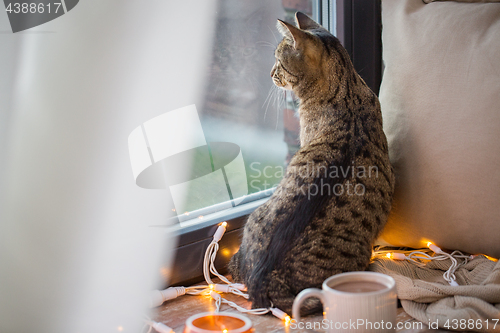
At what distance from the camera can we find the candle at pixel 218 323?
0.86 m

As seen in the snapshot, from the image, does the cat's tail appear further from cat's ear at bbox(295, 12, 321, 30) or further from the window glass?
cat's ear at bbox(295, 12, 321, 30)

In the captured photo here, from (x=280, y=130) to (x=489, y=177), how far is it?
2.34 ft

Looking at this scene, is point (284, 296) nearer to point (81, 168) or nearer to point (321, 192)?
point (321, 192)

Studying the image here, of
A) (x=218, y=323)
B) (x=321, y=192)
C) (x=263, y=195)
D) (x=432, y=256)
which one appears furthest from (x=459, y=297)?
(x=263, y=195)

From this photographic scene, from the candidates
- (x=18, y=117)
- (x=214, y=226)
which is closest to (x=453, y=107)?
(x=214, y=226)

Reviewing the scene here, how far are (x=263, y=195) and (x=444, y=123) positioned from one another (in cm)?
62

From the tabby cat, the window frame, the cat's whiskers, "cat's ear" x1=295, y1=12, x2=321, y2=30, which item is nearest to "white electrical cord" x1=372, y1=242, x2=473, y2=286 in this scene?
the tabby cat

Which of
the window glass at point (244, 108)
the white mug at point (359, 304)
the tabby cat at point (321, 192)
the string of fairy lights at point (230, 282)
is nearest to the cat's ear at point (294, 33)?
the tabby cat at point (321, 192)

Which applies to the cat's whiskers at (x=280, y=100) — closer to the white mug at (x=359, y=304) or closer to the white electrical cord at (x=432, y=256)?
the white electrical cord at (x=432, y=256)

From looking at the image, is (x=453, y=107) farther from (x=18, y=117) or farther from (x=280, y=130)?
(x=18, y=117)

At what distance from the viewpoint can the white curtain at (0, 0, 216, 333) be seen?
73 cm

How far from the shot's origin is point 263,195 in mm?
1421

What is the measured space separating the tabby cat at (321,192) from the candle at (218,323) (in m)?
0.06

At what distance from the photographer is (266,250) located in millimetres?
945
